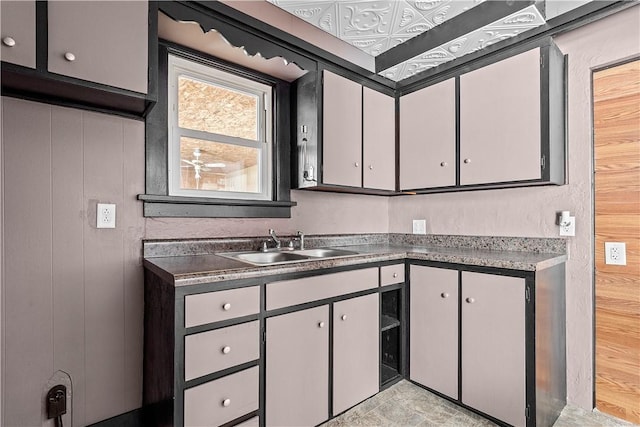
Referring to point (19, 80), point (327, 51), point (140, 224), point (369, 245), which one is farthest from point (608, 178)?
point (19, 80)

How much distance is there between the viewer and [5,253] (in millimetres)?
1433

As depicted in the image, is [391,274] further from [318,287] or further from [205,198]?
[205,198]

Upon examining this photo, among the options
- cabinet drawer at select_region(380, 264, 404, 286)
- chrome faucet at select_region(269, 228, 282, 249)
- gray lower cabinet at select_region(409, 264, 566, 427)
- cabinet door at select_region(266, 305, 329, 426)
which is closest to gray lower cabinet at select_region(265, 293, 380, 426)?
cabinet door at select_region(266, 305, 329, 426)

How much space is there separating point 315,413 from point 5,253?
65.2 inches

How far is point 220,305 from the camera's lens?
1398mm

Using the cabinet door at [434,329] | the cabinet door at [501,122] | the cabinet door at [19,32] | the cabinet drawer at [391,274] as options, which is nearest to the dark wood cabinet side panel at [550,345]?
the cabinet door at [434,329]

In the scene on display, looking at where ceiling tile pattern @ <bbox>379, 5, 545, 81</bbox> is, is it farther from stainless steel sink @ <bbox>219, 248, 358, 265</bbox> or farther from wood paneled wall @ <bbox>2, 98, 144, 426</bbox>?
wood paneled wall @ <bbox>2, 98, 144, 426</bbox>

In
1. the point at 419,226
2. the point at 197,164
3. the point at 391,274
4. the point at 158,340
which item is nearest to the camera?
the point at 158,340

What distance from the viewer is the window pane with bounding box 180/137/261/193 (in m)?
2.02

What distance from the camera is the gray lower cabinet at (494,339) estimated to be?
5.55ft

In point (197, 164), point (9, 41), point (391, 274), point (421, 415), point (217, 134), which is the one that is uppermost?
point (9, 41)

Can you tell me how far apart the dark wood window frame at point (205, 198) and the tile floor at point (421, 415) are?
4.40ft

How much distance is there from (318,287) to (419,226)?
1429 mm

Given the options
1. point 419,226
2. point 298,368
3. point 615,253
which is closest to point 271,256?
point 298,368
